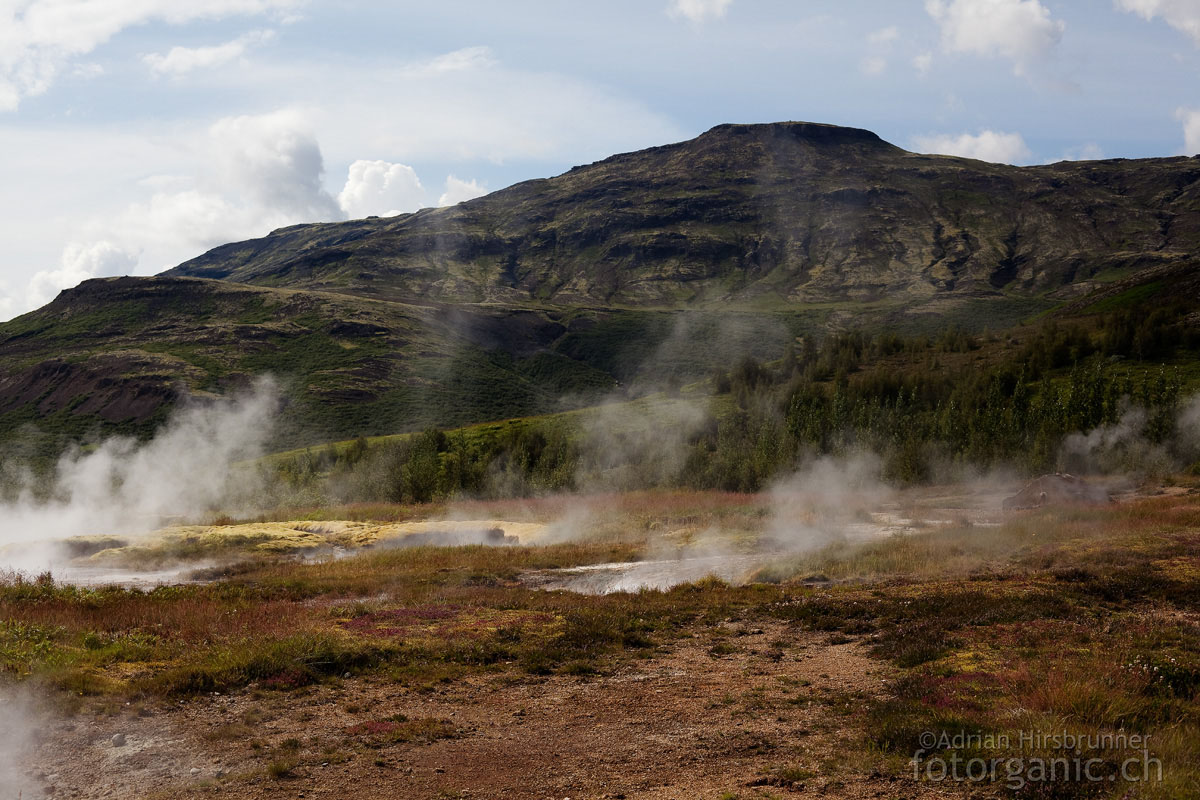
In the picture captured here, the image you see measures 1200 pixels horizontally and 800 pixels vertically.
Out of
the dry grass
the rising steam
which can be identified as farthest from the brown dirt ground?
the rising steam

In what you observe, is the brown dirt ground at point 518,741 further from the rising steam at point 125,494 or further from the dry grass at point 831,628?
the rising steam at point 125,494

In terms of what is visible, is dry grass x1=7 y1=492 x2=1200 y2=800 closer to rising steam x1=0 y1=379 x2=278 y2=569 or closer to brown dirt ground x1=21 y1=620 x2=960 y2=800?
brown dirt ground x1=21 y1=620 x2=960 y2=800

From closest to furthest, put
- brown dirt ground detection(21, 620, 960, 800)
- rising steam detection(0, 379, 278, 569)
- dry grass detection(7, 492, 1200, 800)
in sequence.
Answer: brown dirt ground detection(21, 620, 960, 800) → dry grass detection(7, 492, 1200, 800) → rising steam detection(0, 379, 278, 569)

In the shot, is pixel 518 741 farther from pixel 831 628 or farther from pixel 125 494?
pixel 125 494

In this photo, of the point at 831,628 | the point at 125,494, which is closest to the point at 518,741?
the point at 831,628

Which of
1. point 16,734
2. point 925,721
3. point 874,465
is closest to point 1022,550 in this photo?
point 925,721

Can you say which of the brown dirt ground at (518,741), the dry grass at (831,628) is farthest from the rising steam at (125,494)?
the brown dirt ground at (518,741)

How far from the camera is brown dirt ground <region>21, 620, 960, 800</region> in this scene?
32.3 feet

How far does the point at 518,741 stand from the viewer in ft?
39.1

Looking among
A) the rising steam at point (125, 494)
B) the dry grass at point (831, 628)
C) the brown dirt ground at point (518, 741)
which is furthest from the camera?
the rising steam at point (125, 494)

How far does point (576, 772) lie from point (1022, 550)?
24709mm

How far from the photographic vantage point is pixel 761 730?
11.8 meters

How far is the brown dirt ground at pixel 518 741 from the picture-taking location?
387 inches

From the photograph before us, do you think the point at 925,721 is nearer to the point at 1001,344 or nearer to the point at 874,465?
the point at 874,465
